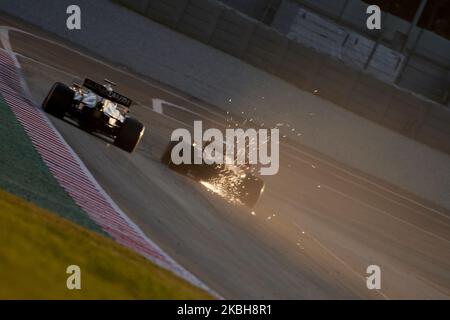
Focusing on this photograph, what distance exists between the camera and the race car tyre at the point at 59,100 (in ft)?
51.3

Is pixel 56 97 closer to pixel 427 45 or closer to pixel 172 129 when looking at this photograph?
pixel 172 129

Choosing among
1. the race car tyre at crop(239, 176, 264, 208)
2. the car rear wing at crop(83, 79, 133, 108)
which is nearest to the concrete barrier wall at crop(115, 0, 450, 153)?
the car rear wing at crop(83, 79, 133, 108)

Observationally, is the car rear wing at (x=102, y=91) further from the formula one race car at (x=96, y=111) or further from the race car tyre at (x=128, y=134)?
the race car tyre at (x=128, y=134)

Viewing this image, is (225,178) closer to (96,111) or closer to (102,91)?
(96,111)

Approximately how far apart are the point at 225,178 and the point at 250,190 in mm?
454

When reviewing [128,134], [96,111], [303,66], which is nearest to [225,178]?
[128,134]

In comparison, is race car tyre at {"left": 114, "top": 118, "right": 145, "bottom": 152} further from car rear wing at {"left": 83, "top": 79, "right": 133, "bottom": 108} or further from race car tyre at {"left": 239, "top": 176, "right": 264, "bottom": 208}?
race car tyre at {"left": 239, "top": 176, "right": 264, "bottom": 208}

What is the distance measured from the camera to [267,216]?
51.7 ft

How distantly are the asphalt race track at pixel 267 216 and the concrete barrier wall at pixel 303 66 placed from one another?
2.35m

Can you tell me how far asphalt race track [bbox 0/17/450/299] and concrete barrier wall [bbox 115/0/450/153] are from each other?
2.35 m

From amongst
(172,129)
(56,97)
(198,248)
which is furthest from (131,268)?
(172,129)

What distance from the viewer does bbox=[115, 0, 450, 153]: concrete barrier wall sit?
92.7 feet

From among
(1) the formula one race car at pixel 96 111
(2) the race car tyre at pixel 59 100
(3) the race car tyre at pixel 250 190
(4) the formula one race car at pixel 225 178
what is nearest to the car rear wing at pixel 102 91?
(1) the formula one race car at pixel 96 111

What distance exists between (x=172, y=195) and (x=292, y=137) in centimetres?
1454
